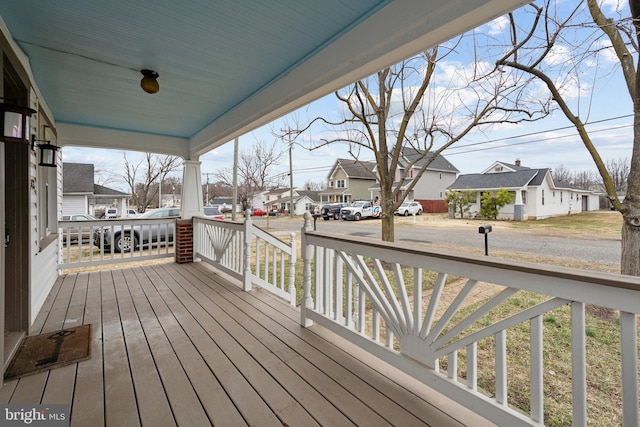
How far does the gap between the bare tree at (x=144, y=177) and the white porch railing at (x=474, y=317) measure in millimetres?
14534

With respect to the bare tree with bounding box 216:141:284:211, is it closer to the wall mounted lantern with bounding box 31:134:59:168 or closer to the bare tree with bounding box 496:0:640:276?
the wall mounted lantern with bounding box 31:134:59:168

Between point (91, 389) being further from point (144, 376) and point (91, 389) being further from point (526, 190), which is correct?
point (526, 190)

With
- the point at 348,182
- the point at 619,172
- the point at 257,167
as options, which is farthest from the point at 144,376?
the point at 348,182

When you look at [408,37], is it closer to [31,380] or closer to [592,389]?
[592,389]

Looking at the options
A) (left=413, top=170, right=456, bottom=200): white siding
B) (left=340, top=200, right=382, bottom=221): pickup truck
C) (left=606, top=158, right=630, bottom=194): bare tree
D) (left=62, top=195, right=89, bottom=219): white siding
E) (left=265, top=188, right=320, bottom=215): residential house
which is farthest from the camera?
(left=265, top=188, right=320, bottom=215): residential house

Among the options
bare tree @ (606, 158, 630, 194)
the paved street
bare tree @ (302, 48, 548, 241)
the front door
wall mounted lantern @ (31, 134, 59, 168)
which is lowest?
the paved street

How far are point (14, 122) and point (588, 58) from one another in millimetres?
4667

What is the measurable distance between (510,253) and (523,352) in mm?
3933

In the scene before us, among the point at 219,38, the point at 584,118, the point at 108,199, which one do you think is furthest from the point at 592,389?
the point at 108,199

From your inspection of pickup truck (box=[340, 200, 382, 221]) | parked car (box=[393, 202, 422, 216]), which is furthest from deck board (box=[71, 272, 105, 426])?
parked car (box=[393, 202, 422, 216])

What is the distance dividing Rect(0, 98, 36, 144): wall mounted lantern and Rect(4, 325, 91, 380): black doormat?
1494 millimetres

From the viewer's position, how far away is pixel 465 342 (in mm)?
1462

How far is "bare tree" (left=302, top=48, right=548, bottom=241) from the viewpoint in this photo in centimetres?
439

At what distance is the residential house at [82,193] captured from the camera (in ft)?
43.5
